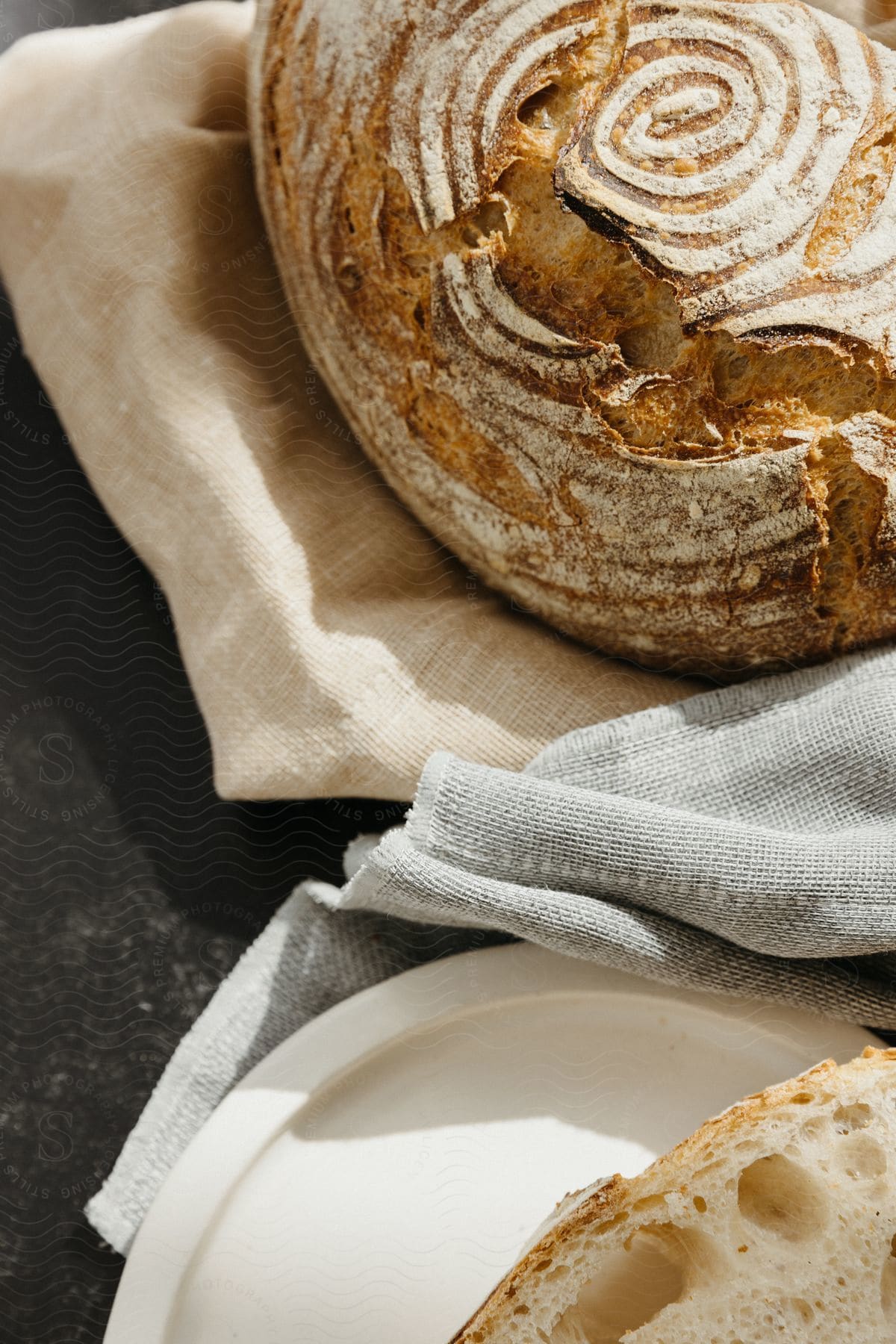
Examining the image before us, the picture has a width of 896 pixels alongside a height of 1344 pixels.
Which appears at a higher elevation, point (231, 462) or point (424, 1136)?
point (231, 462)

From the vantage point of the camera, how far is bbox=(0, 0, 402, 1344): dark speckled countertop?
2.69 feet

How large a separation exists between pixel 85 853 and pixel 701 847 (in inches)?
20.2

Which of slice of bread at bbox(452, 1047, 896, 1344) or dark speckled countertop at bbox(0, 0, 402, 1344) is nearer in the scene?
slice of bread at bbox(452, 1047, 896, 1344)

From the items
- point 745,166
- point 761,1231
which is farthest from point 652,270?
point 761,1231

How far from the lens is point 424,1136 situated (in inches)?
28.2

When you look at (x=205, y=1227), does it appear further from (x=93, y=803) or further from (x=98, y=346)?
(x=98, y=346)

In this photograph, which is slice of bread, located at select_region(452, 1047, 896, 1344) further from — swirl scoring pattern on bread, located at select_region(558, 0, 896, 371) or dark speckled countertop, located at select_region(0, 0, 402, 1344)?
swirl scoring pattern on bread, located at select_region(558, 0, 896, 371)

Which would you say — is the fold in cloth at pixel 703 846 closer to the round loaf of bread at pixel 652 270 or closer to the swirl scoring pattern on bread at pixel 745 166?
the round loaf of bread at pixel 652 270

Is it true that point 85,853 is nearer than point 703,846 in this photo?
No

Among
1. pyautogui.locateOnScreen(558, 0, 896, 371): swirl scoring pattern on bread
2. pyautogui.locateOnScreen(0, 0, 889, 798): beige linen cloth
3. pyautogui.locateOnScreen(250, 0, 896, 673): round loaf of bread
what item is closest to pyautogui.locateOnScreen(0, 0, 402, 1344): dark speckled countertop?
pyautogui.locateOnScreen(0, 0, 889, 798): beige linen cloth

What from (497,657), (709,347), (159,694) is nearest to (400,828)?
(497,657)

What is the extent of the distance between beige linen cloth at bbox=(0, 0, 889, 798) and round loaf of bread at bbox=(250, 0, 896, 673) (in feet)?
0.38

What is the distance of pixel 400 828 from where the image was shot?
713mm

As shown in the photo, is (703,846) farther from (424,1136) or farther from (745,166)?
(745,166)
